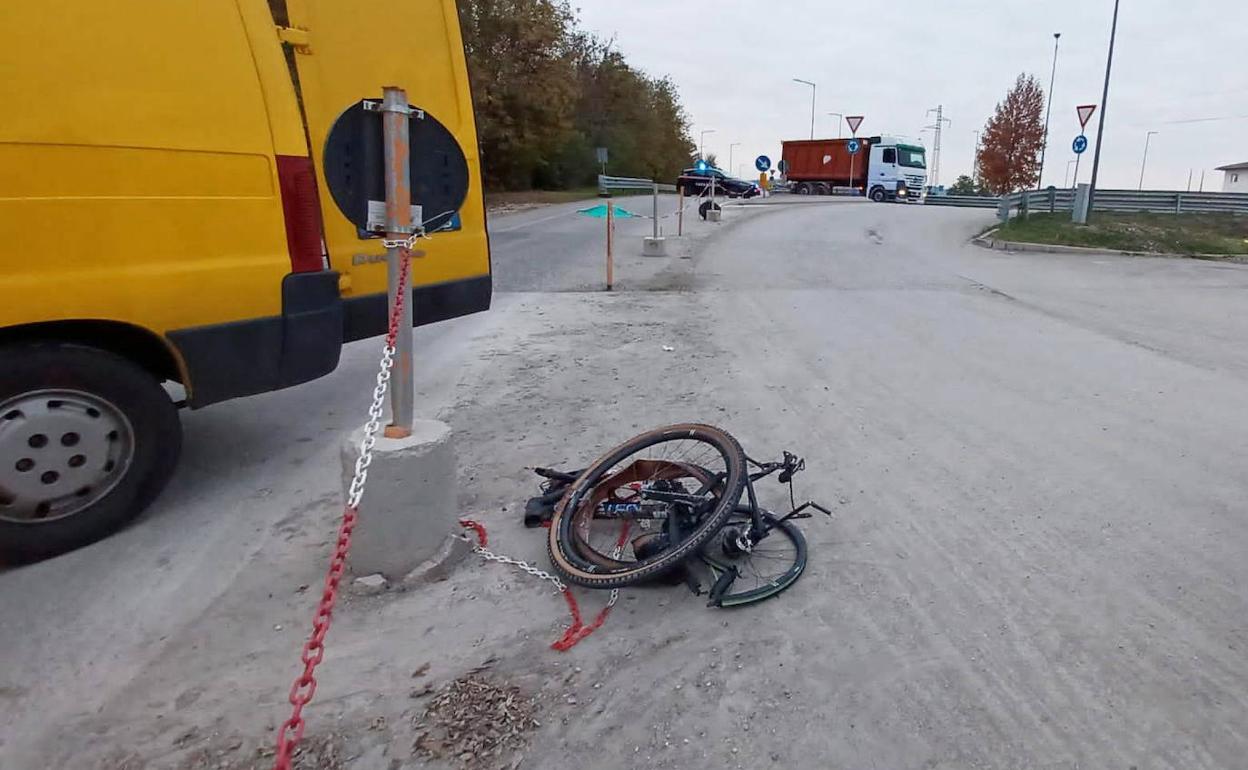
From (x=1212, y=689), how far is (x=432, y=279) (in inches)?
157

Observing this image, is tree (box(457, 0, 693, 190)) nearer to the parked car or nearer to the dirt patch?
the parked car

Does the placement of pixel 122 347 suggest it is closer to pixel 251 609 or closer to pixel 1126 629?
pixel 251 609

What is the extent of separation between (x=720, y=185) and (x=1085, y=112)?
23.5m

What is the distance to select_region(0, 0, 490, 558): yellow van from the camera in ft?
10.6

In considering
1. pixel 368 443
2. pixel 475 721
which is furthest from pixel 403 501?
pixel 475 721

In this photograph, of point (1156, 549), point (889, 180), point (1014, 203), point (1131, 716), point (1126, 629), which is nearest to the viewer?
point (1131, 716)

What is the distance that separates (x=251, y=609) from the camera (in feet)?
10.5

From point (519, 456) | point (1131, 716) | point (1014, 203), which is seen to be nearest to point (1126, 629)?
point (1131, 716)

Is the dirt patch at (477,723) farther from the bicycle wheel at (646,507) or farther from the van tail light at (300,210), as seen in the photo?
the van tail light at (300,210)

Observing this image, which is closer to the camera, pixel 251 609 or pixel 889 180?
pixel 251 609

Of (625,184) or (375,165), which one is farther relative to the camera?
(625,184)

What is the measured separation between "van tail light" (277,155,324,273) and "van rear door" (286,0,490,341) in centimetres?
13

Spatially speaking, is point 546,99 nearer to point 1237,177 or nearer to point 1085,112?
point 1085,112

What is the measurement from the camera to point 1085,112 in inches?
827
